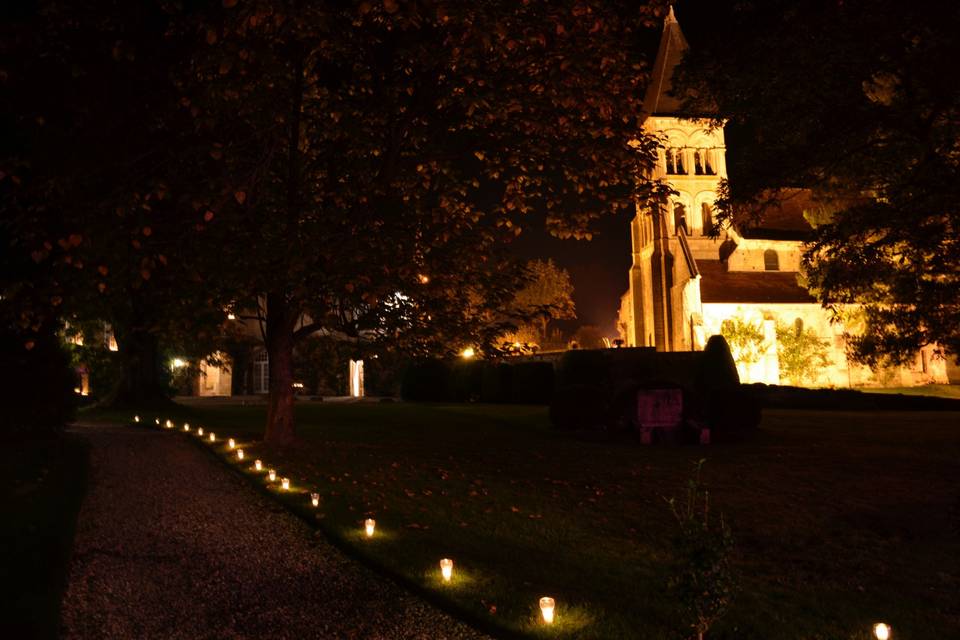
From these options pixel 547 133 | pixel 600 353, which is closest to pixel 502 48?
pixel 547 133

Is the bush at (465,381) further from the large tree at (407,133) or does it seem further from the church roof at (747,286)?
the church roof at (747,286)

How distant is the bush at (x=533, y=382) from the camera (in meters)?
32.3

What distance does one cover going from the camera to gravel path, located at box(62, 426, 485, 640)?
5.22 m

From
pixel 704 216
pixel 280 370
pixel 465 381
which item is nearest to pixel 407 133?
pixel 280 370

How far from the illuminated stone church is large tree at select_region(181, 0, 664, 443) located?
143 ft

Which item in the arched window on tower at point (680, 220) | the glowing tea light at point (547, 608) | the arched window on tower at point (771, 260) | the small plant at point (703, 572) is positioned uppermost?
the arched window on tower at point (680, 220)

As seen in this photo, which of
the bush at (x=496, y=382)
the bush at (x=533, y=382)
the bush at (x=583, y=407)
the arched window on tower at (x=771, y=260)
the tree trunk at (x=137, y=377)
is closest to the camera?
the bush at (x=583, y=407)

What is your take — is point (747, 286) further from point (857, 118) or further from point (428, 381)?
point (857, 118)

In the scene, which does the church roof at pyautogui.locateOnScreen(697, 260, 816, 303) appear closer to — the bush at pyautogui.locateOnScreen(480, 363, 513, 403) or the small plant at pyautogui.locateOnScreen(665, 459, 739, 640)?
the bush at pyautogui.locateOnScreen(480, 363, 513, 403)

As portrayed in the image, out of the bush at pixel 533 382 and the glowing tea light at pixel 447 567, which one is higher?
the bush at pixel 533 382

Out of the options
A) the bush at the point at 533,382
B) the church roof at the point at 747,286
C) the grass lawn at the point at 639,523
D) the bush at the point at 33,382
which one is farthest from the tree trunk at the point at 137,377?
the church roof at the point at 747,286

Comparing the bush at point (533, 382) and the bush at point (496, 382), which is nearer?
the bush at point (533, 382)

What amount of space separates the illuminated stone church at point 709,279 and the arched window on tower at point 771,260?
10 centimetres

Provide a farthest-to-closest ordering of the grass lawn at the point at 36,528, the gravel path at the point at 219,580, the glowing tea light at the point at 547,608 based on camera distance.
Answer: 1. the grass lawn at the point at 36,528
2. the gravel path at the point at 219,580
3. the glowing tea light at the point at 547,608
